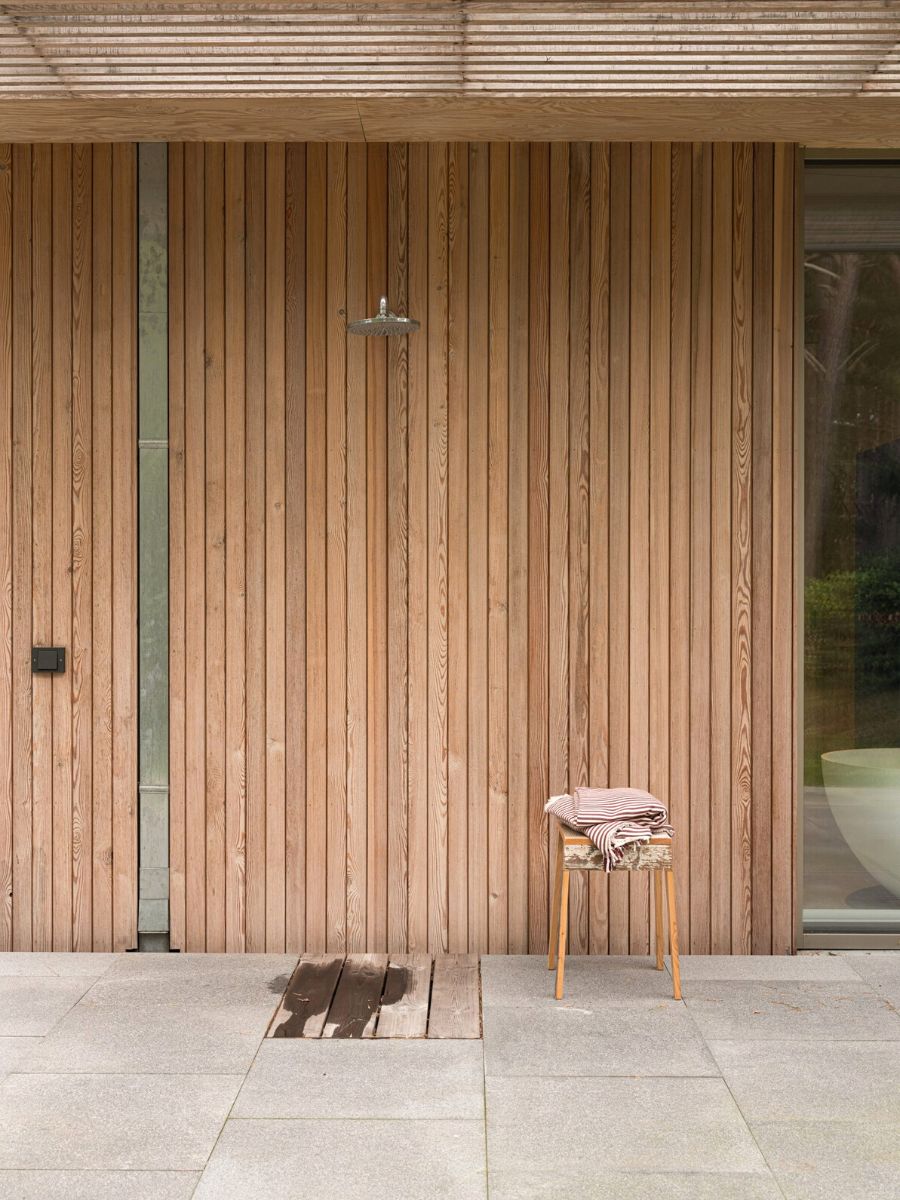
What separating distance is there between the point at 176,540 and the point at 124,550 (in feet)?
0.61

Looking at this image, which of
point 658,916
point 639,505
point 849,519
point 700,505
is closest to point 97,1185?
point 658,916

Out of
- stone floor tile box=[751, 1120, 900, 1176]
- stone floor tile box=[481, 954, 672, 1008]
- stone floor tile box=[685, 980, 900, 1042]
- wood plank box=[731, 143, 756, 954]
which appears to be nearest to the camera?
stone floor tile box=[751, 1120, 900, 1176]

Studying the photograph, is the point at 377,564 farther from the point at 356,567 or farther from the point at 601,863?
the point at 601,863

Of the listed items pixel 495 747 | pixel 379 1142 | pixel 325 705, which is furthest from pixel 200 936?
pixel 379 1142

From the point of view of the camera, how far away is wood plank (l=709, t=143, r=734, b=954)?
3.84 m

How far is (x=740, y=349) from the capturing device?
Answer: 384 centimetres

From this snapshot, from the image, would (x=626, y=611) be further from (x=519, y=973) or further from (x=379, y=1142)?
(x=379, y=1142)

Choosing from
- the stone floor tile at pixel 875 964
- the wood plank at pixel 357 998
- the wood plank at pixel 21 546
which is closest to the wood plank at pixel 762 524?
the stone floor tile at pixel 875 964

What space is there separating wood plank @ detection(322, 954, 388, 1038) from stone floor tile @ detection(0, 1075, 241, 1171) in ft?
1.35

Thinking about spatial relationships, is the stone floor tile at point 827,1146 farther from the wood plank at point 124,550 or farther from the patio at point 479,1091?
the wood plank at point 124,550

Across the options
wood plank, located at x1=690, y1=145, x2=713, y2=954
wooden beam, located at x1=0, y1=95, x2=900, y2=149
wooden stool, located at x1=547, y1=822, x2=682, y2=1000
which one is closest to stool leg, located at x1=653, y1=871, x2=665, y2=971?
wooden stool, located at x1=547, y1=822, x2=682, y2=1000

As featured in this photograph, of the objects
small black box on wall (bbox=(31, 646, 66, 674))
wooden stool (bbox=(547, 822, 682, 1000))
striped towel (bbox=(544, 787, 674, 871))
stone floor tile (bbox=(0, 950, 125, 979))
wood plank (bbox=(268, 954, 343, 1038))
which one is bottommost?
stone floor tile (bbox=(0, 950, 125, 979))

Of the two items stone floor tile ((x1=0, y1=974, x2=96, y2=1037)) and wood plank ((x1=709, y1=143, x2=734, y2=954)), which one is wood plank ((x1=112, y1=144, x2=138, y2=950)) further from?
wood plank ((x1=709, y1=143, x2=734, y2=954))

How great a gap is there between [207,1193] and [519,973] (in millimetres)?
1530
